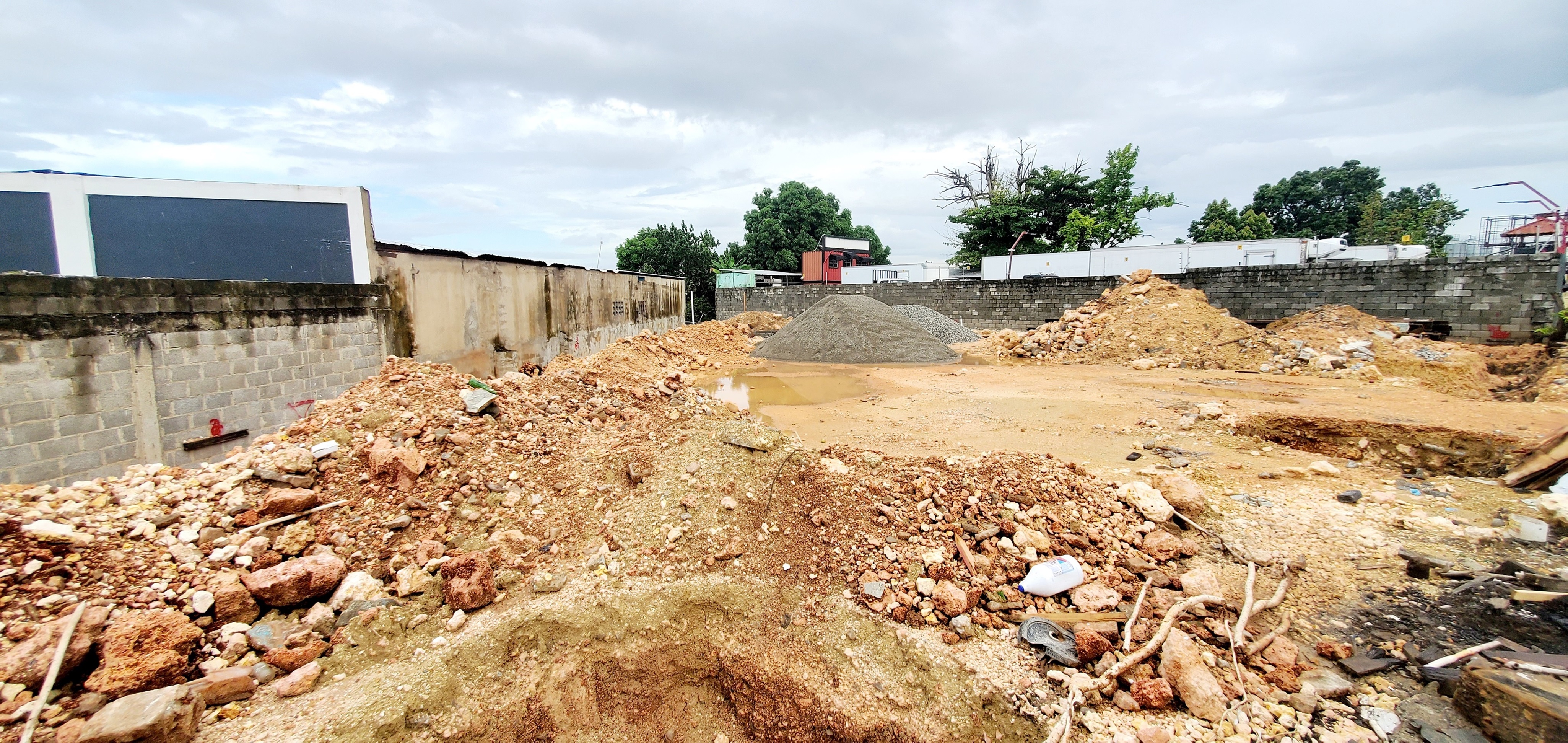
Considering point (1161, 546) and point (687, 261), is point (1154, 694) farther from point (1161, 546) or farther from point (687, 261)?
point (687, 261)

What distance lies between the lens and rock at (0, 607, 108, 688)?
2518mm

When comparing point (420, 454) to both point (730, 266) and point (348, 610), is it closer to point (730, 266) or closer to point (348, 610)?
point (348, 610)

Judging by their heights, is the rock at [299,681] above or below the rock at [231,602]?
below

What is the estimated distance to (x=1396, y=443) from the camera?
626 centimetres

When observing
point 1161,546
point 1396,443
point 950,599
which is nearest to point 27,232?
point 950,599

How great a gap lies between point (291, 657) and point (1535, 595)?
6569mm

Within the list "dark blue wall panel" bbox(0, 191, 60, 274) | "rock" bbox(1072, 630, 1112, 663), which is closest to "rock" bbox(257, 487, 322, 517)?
"rock" bbox(1072, 630, 1112, 663)

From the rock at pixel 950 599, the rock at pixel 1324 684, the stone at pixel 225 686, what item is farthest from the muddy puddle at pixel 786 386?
the rock at pixel 1324 684

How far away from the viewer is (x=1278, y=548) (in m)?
3.96

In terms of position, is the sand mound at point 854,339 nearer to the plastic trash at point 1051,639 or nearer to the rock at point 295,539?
the plastic trash at point 1051,639

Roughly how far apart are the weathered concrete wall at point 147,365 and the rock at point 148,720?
10.0 feet

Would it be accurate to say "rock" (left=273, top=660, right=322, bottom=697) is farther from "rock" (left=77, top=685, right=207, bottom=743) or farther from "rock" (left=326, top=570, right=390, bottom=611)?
"rock" (left=326, top=570, right=390, bottom=611)

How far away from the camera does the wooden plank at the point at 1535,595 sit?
305cm

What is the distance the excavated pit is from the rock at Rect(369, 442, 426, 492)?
28.4 ft
